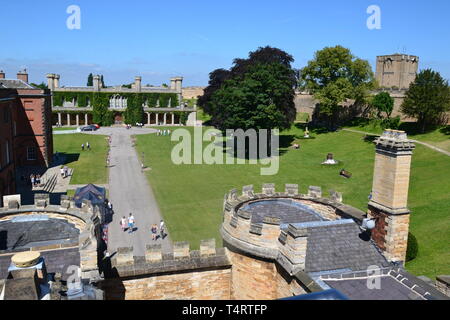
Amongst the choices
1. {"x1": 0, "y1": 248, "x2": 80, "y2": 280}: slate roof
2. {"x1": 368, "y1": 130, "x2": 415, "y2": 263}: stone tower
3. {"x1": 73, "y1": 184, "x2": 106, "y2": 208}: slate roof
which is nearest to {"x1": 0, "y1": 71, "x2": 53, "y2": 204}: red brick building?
{"x1": 73, "y1": 184, "x2": 106, "y2": 208}: slate roof

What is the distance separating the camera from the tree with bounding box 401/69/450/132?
4256 centimetres

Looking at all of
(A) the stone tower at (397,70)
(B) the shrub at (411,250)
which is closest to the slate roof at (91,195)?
(B) the shrub at (411,250)

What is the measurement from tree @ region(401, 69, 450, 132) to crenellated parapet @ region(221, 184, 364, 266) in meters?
34.0

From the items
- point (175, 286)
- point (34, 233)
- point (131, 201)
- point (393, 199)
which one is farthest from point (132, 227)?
point (393, 199)

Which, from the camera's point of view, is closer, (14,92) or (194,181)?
(194,181)

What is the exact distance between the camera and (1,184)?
29078 mm

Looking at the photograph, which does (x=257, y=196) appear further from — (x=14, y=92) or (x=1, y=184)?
(x=14, y=92)

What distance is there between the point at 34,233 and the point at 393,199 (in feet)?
36.0

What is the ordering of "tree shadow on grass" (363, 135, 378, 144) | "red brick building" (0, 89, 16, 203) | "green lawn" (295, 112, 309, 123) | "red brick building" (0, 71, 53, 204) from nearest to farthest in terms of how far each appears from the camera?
"red brick building" (0, 89, 16, 203) → "red brick building" (0, 71, 53, 204) → "tree shadow on grass" (363, 135, 378, 144) → "green lawn" (295, 112, 309, 123)

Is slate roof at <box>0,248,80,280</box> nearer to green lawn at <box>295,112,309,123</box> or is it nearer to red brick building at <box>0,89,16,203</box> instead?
red brick building at <box>0,89,16,203</box>

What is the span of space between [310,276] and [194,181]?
26.9 m

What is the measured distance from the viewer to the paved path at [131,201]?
72.9 ft

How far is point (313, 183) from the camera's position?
35.1 metres
